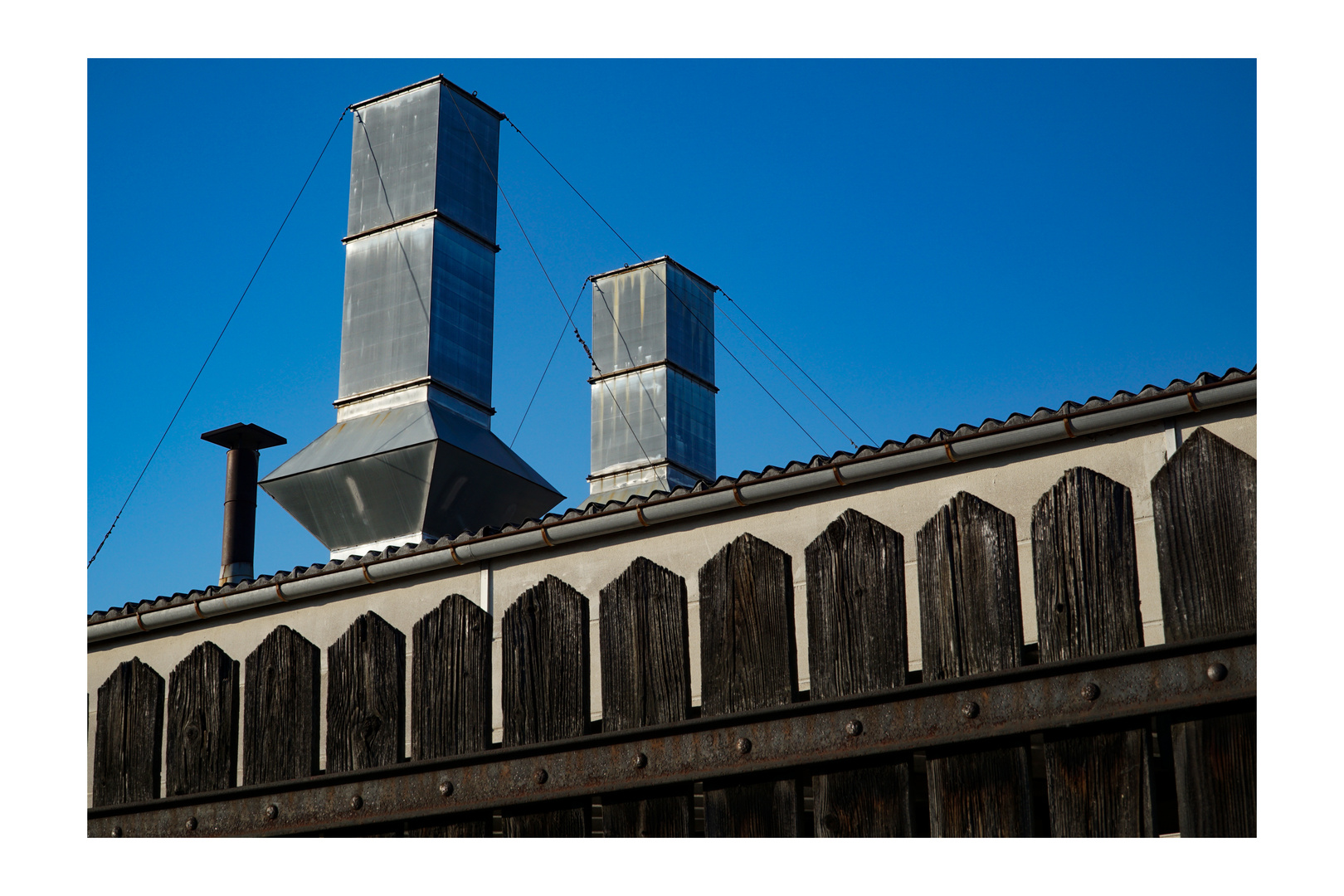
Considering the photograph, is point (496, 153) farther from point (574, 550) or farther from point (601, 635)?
point (601, 635)

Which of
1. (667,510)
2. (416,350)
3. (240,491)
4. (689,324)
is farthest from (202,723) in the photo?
(689,324)

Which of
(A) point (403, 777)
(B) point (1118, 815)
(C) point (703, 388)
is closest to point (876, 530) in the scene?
(B) point (1118, 815)

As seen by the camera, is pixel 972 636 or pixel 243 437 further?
pixel 243 437

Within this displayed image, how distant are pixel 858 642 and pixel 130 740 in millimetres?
1906

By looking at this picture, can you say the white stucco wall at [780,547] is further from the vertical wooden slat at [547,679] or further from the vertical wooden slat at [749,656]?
the vertical wooden slat at [749,656]

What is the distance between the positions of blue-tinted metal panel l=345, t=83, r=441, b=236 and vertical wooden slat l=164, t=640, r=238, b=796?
23.7 feet

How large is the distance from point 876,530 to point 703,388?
39.8 ft

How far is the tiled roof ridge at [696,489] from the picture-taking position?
5.48 metres

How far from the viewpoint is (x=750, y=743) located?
2.50 meters

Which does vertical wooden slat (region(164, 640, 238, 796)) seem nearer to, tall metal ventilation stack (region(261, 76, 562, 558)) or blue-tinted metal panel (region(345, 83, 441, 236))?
tall metal ventilation stack (region(261, 76, 562, 558))

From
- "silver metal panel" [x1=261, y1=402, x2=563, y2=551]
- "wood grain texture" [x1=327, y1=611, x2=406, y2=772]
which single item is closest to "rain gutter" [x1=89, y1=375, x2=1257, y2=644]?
"wood grain texture" [x1=327, y1=611, x2=406, y2=772]

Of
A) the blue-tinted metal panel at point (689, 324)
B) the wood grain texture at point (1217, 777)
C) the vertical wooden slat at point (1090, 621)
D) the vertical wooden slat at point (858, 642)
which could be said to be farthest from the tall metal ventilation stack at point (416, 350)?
the wood grain texture at point (1217, 777)

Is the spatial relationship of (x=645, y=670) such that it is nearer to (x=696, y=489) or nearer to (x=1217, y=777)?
(x=1217, y=777)

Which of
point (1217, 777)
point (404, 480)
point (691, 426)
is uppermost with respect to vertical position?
point (691, 426)
